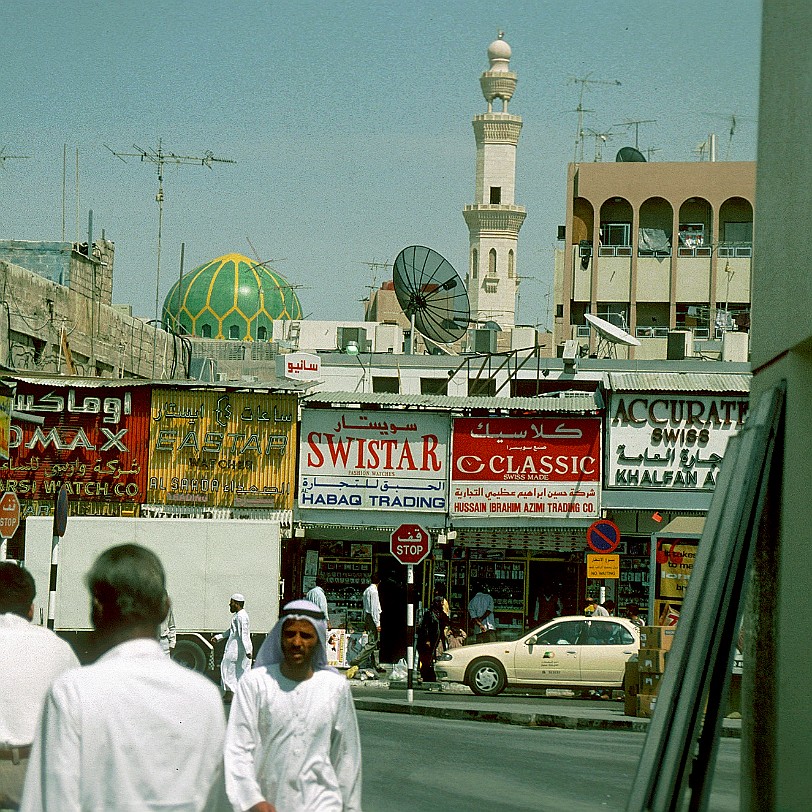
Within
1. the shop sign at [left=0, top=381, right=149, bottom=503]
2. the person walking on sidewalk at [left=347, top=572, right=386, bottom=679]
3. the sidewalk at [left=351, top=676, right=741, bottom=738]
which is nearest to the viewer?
the sidewalk at [left=351, top=676, right=741, bottom=738]

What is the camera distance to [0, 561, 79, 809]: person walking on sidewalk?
5906mm

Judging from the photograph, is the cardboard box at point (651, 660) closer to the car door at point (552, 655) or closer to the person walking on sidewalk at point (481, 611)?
the car door at point (552, 655)

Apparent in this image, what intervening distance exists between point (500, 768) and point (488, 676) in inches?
385

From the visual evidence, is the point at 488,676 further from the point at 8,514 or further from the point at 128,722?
the point at 128,722

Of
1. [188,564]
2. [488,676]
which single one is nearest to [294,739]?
[488,676]

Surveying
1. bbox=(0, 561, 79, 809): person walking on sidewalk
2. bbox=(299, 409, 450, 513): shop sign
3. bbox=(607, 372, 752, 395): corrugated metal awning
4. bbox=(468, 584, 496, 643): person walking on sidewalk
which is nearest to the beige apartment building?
bbox=(607, 372, 752, 395): corrugated metal awning

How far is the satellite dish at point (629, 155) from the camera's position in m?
65.8

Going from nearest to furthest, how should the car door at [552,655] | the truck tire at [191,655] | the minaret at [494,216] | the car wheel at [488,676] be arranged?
the car door at [552,655]
the truck tire at [191,655]
the car wheel at [488,676]
the minaret at [494,216]

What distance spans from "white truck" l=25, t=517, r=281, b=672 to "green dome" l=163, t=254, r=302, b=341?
209 ft

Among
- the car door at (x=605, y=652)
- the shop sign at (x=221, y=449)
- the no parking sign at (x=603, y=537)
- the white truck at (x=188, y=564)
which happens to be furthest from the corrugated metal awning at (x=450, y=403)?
the car door at (x=605, y=652)

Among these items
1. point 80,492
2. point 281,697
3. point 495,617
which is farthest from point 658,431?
point 281,697

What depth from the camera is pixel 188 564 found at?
24.3 metres

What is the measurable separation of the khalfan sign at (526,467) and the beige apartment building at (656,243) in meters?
32.6

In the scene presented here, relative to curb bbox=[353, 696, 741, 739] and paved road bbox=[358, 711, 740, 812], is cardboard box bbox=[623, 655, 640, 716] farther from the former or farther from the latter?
paved road bbox=[358, 711, 740, 812]
